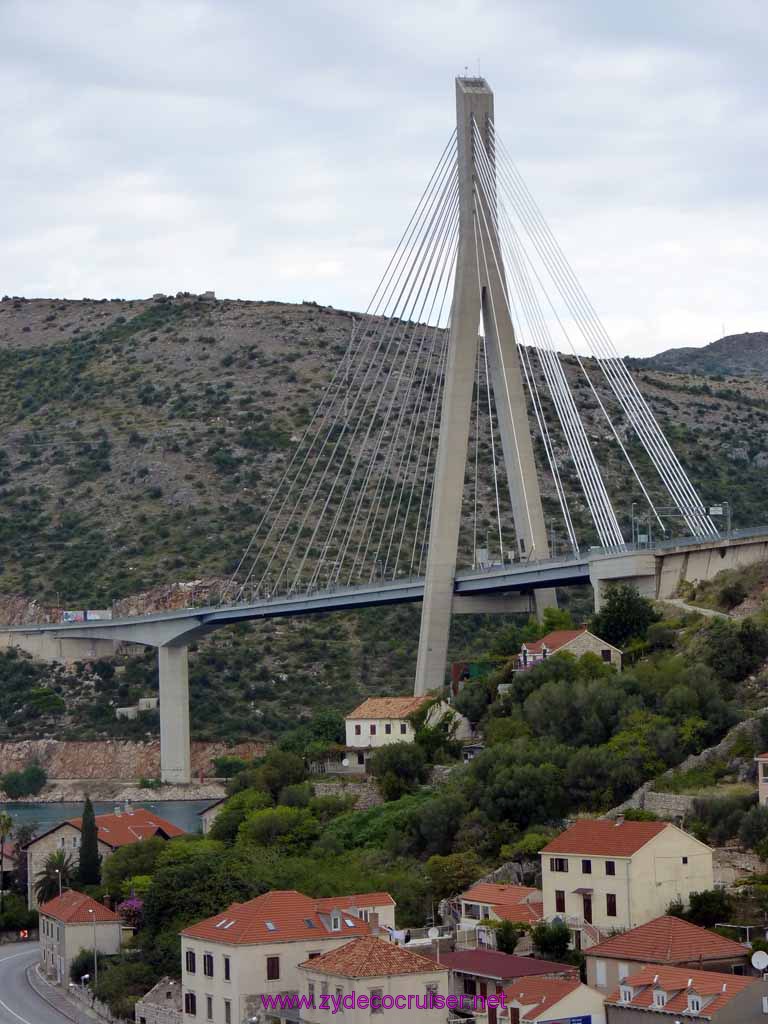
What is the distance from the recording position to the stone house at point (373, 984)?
3072cm

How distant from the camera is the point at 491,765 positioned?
42469mm

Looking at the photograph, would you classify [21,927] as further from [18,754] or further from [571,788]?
[18,754]

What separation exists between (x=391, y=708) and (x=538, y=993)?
74.8ft

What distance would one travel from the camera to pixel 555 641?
164 feet

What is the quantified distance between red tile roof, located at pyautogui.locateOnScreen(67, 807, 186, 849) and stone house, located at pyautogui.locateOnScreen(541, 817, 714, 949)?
14686 millimetres

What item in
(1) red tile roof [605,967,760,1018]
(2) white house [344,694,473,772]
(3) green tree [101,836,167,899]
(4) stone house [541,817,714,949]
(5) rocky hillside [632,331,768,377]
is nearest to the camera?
(1) red tile roof [605,967,760,1018]

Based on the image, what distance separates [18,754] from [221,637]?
377 inches

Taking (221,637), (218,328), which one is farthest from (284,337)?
(221,637)

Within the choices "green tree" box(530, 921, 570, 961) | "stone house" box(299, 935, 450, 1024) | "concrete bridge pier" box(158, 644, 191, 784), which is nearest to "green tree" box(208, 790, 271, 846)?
"green tree" box(530, 921, 570, 961)

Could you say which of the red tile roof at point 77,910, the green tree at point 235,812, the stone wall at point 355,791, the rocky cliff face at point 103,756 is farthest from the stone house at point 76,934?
the rocky cliff face at point 103,756

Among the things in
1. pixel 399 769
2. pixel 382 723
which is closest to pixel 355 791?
pixel 399 769

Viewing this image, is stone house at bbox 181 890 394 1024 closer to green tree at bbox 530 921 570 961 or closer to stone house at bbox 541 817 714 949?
green tree at bbox 530 921 570 961

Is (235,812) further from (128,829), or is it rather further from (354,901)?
(354,901)

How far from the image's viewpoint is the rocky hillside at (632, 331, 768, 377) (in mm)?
163875
